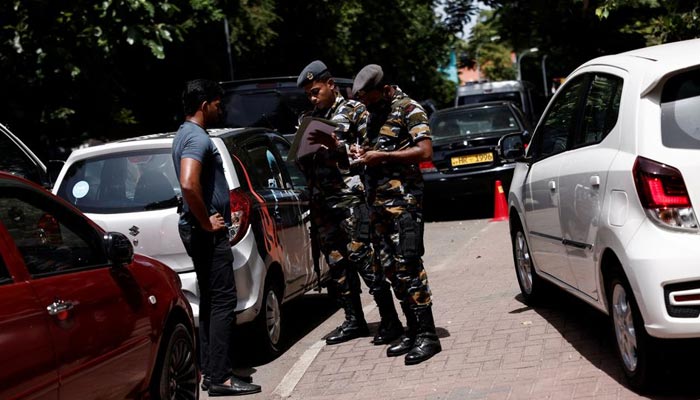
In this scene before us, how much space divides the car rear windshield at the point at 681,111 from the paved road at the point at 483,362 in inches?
42.5

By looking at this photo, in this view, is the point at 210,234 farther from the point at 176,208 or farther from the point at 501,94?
the point at 501,94

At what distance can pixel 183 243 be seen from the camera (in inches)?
266

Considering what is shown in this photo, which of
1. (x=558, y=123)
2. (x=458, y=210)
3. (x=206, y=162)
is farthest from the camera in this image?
(x=458, y=210)

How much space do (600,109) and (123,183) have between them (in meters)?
3.18

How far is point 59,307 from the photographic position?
14.6ft

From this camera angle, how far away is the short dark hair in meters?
6.66

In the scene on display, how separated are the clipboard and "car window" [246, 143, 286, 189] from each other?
582 millimetres

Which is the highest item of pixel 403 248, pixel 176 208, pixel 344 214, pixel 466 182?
pixel 176 208

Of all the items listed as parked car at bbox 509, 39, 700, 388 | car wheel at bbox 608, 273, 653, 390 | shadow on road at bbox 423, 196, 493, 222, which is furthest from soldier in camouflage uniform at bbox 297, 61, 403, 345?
shadow on road at bbox 423, 196, 493, 222

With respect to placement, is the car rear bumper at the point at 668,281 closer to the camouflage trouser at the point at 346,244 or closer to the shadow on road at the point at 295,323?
the camouflage trouser at the point at 346,244

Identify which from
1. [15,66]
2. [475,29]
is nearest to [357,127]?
[15,66]

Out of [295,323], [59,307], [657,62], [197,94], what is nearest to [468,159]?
[295,323]

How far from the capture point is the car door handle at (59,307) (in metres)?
4.37

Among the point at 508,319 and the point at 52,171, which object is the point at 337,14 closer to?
the point at 52,171
